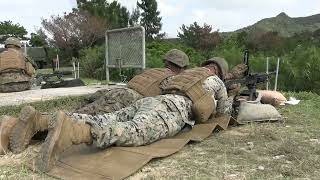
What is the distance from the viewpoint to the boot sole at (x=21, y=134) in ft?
14.0

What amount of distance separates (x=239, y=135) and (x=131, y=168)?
5.58ft

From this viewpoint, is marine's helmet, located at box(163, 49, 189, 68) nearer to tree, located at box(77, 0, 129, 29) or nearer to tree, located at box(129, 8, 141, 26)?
tree, located at box(77, 0, 129, 29)

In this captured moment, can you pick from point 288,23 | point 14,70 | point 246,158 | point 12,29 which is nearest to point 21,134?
point 246,158

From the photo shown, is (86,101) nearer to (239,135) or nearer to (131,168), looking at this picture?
(239,135)

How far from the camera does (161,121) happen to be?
457cm

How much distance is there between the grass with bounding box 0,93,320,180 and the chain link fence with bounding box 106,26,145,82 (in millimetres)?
3777

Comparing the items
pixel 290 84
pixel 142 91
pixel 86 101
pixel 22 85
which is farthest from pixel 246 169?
pixel 290 84

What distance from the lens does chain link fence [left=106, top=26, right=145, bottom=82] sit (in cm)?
898

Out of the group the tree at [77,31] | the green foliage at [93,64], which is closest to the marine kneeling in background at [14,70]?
the green foliage at [93,64]

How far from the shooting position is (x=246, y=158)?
13.4 ft

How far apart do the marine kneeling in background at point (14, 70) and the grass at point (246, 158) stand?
5.15m

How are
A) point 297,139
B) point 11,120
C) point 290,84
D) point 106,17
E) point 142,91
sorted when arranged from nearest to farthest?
point 11,120 → point 297,139 → point 142,91 → point 290,84 → point 106,17

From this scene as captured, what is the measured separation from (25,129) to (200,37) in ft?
87.6

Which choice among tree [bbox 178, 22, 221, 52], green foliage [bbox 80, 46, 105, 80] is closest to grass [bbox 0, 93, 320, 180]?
green foliage [bbox 80, 46, 105, 80]
